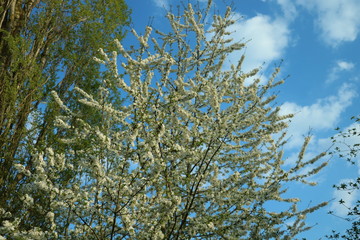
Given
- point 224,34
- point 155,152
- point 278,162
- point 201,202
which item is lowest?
point 201,202

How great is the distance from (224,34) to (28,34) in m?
5.52

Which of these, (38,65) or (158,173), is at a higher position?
(38,65)

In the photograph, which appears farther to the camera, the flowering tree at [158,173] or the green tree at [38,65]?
the green tree at [38,65]

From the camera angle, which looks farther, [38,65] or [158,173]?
[38,65]

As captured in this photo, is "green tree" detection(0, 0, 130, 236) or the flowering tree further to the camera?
"green tree" detection(0, 0, 130, 236)

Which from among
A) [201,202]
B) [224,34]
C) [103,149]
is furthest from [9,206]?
[224,34]

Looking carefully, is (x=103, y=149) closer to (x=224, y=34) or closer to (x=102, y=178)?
(x=102, y=178)

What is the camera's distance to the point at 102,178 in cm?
497

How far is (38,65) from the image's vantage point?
9781 mm

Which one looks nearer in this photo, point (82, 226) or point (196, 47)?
point (82, 226)

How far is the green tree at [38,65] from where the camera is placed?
325 inches

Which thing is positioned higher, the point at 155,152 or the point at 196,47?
the point at 196,47

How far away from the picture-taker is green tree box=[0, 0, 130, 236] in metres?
8.25

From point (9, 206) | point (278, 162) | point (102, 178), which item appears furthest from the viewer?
point (9, 206)
